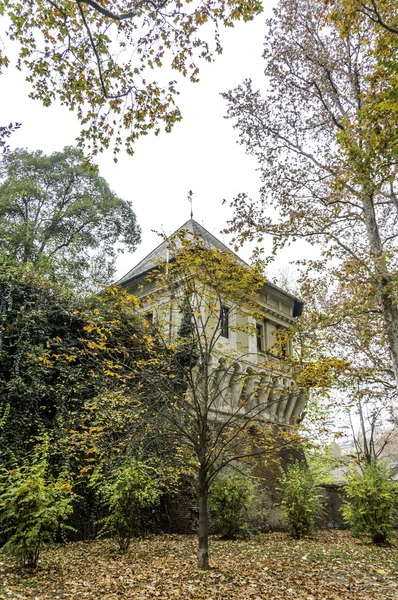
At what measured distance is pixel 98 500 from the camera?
1015 cm

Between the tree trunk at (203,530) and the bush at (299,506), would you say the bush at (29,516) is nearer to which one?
the tree trunk at (203,530)

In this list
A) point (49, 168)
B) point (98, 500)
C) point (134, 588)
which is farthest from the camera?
point (49, 168)

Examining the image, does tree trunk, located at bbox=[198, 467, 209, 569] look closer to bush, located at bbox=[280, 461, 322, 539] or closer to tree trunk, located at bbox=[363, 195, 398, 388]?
bush, located at bbox=[280, 461, 322, 539]

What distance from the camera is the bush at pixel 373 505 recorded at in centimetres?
1053

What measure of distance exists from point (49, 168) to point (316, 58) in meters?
14.3

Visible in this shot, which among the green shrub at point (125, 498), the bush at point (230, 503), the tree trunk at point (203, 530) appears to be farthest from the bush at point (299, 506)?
the tree trunk at point (203, 530)

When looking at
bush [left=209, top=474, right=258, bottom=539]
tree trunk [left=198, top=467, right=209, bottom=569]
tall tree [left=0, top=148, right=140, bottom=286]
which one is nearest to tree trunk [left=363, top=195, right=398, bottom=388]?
bush [left=209, top=474, right=258, bottom=539]

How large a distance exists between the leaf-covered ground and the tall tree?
1268cm

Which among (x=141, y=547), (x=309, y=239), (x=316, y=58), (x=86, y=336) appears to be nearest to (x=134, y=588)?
(x=141, y=547)

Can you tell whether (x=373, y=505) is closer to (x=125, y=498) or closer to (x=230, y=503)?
(x=230, y=503)

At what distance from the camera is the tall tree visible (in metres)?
19.2

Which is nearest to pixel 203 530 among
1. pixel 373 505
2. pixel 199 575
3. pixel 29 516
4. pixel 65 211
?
pixel 199 575

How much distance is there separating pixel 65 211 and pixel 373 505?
17485 mm

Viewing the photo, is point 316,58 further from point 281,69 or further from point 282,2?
point 282,2
